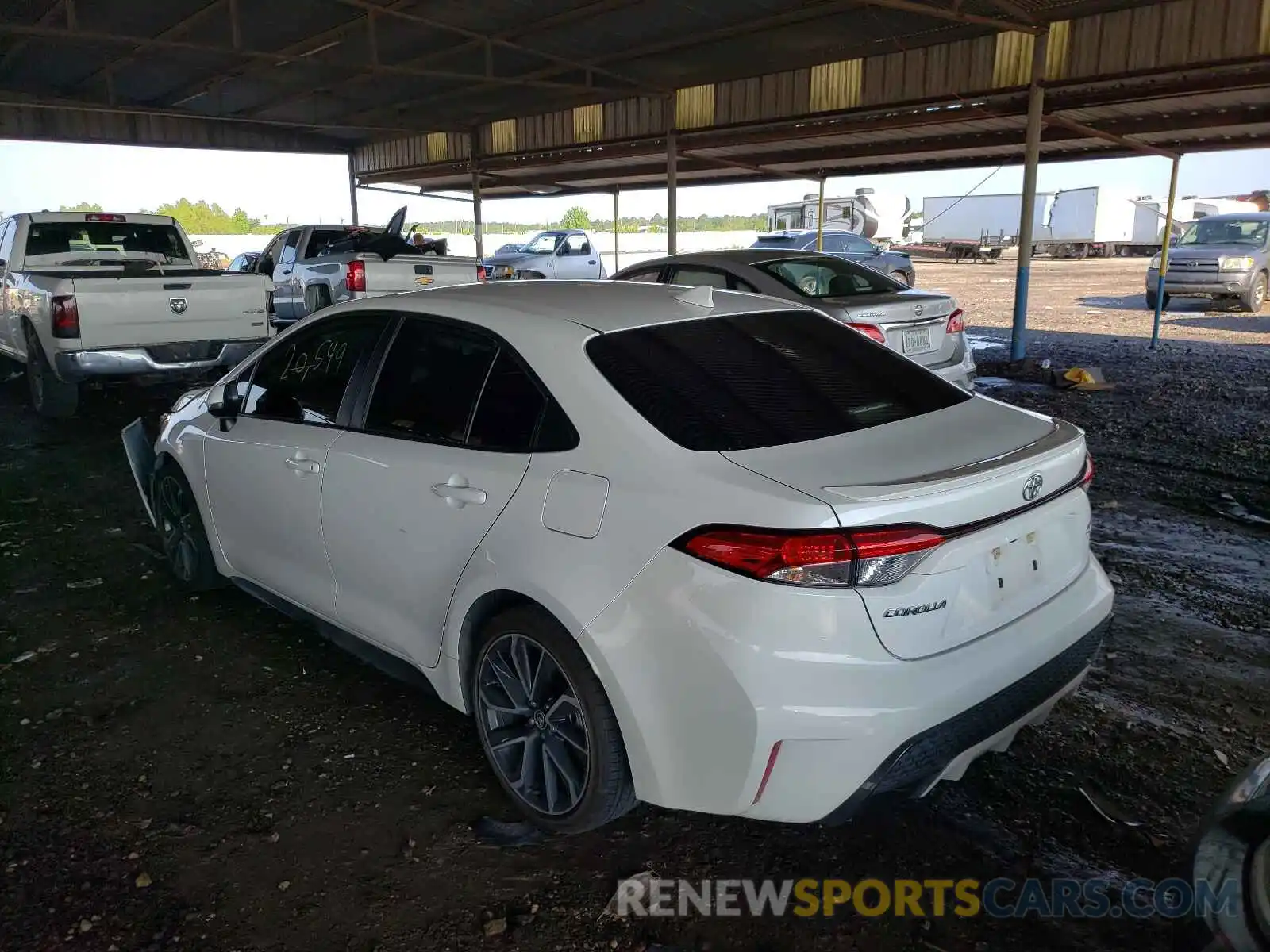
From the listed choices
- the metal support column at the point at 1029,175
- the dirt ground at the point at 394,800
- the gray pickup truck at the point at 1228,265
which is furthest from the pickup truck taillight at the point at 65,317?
the gray pickup truck at the point at 1228,265

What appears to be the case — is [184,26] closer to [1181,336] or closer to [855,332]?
[855,332]

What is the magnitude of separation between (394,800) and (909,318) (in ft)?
20.2

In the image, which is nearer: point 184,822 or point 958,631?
point 958,631

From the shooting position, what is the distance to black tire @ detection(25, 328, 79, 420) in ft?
28.9

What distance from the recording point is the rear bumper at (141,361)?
8125 millimetres

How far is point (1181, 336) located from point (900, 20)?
25.0 ft

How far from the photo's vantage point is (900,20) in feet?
40.1

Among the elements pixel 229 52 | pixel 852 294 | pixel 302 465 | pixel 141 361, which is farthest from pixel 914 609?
pixel 229 52

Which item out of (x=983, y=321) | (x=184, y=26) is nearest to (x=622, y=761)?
(x=184, y=26)

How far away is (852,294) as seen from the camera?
27.1 ft

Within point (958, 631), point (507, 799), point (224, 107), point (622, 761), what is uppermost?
point (224, 107)

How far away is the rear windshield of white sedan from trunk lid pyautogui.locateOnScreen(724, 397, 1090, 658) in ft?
0.40

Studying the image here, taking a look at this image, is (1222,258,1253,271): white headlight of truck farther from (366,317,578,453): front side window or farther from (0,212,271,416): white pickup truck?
(366,317,578,453): front side window

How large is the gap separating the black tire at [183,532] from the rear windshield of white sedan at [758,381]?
265cm
